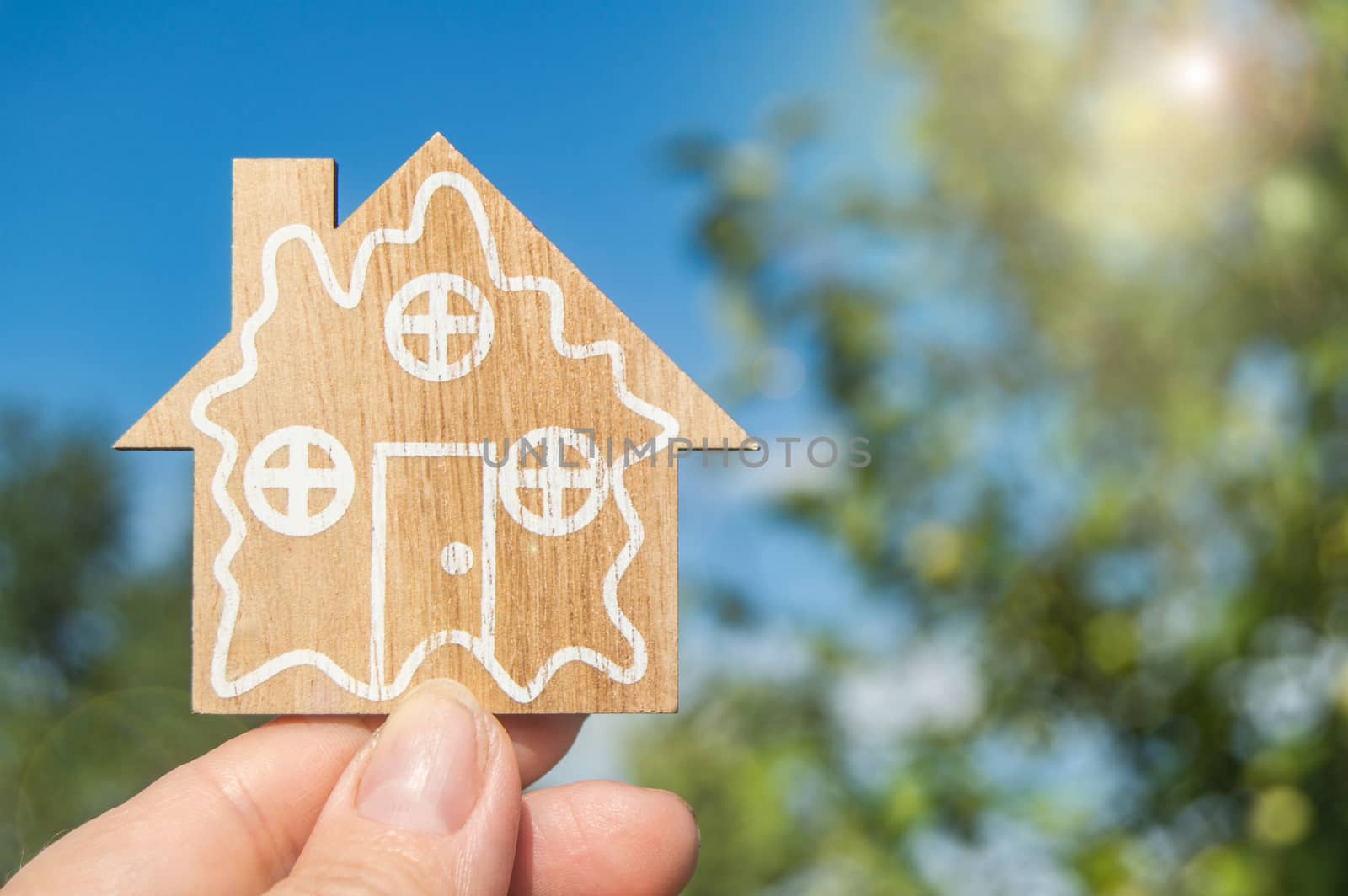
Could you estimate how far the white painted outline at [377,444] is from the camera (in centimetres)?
110

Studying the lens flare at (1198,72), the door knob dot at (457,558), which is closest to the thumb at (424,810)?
the door knob dot at (457,558)

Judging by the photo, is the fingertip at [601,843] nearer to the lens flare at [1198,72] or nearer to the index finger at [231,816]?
the index finger at [231,816]

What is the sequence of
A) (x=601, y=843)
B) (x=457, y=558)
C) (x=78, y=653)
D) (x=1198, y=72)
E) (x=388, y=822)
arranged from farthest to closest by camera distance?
(x=78, y=653) → (x=1198, y=72) → (x=601, y=843) → (x=457, y=558) → (x=388, y=822)

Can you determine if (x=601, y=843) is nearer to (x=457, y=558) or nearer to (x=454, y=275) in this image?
(x=457, y=558)

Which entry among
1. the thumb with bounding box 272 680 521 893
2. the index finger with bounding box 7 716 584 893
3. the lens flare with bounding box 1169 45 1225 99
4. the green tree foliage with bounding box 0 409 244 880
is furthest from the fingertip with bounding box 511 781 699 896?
the green tree foliage with bounding box 0 409 244 880

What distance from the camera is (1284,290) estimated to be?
6.65 ft

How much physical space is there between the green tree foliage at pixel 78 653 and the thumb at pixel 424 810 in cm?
304

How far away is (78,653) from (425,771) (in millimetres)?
4693

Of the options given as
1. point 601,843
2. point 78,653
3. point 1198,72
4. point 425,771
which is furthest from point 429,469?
point 78,653

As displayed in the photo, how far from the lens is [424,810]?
3.30 ft

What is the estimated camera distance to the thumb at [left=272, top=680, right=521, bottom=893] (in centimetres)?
95

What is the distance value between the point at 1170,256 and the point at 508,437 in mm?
1730

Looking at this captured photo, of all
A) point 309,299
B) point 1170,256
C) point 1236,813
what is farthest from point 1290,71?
point 309,299

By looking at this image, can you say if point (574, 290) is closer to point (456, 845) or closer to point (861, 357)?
point (456, 845)
